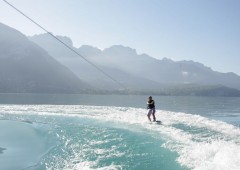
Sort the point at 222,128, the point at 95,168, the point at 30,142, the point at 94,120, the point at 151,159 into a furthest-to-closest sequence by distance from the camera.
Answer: the point at 94,120
the point at 222,128
the point at 30,142
the point at 151,159
the point at 95,168

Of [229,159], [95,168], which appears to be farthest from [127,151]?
[229,159]

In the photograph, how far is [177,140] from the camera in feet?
65.3

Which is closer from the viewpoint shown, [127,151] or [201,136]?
[127,151]

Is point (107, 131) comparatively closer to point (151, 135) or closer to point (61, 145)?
point (151, 135)

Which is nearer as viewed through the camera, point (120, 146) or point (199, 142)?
point (120, 146)

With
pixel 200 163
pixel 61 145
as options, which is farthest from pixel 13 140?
pixel 200 163

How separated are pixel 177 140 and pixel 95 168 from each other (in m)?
7.67

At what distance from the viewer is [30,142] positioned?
20250 mm

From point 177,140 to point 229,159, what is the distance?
575cm

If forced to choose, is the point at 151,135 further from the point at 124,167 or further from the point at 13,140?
the point at 13,140

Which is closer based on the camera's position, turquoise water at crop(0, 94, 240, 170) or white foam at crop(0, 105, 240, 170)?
white foam at crop(0, 105, 240, 170)

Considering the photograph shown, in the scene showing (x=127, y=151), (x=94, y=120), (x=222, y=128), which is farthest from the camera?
(x=94, y=120)

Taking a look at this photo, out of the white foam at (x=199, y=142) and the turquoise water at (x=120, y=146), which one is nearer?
the white foam at (x=199, y=142)

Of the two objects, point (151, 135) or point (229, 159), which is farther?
point (151, 135)
